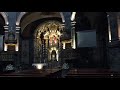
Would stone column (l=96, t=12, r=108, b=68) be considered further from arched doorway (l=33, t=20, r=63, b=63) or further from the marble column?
arched doorway (l=33, t=20, r=63, b=63)

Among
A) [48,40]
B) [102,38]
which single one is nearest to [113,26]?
[102,38]

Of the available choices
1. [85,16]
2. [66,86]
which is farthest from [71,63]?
[66,86]

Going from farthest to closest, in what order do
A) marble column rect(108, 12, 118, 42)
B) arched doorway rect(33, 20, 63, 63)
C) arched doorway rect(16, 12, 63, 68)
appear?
1. arched doorway rect(33, 20, 63, 63)
2. arched doorway rect(16, 12, 63, 68)
3. marble column rect(108, 12, 118, 42)

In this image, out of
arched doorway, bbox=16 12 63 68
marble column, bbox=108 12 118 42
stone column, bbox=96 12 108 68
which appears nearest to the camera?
marble column, bbox=108 12 118 42

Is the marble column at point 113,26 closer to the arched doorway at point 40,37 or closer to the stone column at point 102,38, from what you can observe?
the stone column at point 102,38

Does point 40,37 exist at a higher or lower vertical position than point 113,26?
higher

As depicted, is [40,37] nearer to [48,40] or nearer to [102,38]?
[48,40]

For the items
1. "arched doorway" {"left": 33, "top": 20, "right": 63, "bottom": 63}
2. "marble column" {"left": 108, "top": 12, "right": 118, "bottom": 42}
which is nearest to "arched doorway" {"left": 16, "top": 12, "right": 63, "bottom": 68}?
"arched doorway" {"left": 33, "top": 20, "right": 63, "bottom": 63}

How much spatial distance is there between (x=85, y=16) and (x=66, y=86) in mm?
13382

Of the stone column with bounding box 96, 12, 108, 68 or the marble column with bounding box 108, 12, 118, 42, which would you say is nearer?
the marble column with bounding box 108, 12, 118, 42

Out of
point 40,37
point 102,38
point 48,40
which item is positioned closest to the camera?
point 102,38

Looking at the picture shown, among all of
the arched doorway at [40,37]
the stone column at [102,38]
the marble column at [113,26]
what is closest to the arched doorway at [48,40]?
the arched doorway at [40,37]
